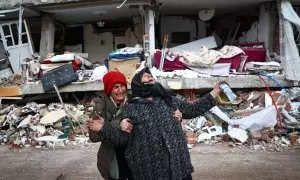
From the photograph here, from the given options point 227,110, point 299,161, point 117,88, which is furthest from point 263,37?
point 117,88

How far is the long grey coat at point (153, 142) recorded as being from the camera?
8.82 ft

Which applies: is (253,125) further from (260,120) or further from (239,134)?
(239,134)

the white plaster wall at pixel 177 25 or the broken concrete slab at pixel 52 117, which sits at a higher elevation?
the white plaster wall at pixel 177 25

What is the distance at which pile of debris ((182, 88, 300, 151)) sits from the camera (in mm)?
7543

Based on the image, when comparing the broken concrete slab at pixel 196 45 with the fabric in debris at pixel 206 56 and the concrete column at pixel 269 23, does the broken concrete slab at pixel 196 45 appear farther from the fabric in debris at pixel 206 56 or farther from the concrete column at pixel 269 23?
the concrete column at pixel 269 23

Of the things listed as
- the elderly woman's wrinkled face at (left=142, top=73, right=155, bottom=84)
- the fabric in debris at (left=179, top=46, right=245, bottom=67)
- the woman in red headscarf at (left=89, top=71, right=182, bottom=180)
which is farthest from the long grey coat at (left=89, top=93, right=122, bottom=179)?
the fabric in debris at (left=179, top=46, right=245, bottom=67)

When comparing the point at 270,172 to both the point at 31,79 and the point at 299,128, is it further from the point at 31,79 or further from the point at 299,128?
the point at 31,79

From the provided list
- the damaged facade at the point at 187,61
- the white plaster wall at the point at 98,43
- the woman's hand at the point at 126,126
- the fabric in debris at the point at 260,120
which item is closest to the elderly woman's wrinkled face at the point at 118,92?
the woman's hand at the point at 126,126

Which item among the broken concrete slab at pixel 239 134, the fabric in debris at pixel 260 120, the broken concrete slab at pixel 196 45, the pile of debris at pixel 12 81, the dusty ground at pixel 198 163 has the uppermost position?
the broken concrete slab at pixel 196 45

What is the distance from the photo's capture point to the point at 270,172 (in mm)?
5602

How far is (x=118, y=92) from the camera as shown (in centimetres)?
→ 294

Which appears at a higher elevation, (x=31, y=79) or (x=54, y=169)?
(x=31, y=79)

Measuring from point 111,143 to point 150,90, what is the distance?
0.55m

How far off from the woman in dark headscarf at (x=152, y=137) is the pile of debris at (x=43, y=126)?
5.49 metres
